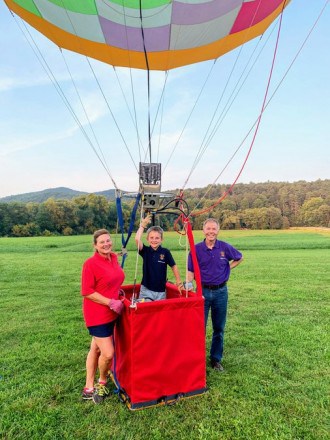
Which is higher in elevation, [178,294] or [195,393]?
[178,294]

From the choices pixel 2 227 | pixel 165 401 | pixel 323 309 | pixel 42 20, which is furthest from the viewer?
A: pixel 2 227

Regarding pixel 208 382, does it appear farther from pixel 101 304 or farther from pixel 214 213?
pixel 214 213

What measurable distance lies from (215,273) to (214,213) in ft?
100

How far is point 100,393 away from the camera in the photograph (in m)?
3.43

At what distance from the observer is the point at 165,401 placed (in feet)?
11.1

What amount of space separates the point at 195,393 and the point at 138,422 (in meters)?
0.69

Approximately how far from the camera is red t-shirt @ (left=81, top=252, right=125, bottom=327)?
331 centimetres

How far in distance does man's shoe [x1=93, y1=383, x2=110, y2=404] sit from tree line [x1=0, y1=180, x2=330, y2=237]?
1203 inches

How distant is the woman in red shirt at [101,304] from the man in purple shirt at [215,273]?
0.98m

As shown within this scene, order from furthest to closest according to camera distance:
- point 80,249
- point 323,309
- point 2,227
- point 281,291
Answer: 1. point 2,227
2. point 80,249
3. point 281,291
4. point 323,309

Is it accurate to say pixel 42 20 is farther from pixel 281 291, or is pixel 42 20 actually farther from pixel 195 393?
pixel 281 291

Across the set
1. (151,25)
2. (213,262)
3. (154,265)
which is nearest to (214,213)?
(151,25)

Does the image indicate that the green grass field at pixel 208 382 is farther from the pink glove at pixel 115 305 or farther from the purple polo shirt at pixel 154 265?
the purple polo shirt at pixel 154 265

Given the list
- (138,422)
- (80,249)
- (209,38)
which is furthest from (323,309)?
(80,249)
